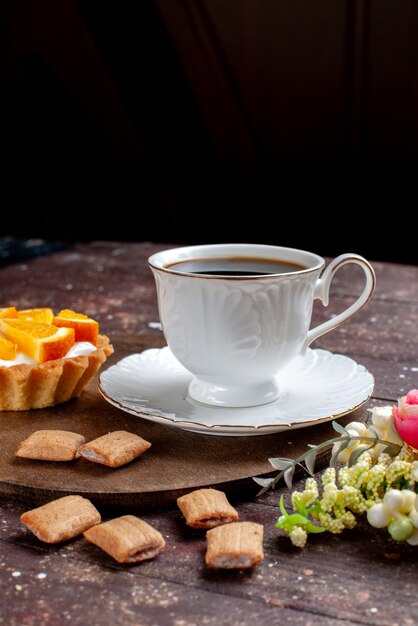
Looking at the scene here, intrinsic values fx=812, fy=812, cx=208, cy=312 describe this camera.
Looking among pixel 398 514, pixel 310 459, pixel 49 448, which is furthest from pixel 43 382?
pixel 398 514

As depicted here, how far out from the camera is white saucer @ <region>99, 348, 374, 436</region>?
972 millimetres

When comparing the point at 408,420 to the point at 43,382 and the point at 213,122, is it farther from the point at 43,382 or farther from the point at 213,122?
the point at 213,122

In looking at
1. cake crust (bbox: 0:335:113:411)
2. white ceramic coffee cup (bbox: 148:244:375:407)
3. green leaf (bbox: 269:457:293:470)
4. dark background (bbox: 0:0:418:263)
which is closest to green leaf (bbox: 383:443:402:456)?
green leaf (bbox: 269:457:293:470)

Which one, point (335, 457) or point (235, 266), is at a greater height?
point (235, 266)

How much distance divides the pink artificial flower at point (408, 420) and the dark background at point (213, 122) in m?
2.89

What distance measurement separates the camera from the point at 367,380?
1107 millimetres

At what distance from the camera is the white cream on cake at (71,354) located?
1.07 metres

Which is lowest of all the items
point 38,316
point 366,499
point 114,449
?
point 366,499

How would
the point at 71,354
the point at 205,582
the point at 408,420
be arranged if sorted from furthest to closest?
the point at 71,354, the point at 408,420, the point at 205,582

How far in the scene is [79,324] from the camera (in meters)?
1.14

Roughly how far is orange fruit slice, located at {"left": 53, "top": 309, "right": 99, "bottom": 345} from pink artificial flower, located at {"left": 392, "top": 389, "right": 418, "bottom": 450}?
0.48m

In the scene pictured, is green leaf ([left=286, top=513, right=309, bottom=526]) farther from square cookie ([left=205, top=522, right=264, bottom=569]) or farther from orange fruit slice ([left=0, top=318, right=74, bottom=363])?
orange fruit slice ([left=0, top=318, right=74, bottom=363])

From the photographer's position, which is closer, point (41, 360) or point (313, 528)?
point (313, 528)

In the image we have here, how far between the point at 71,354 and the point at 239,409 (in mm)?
248
